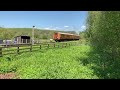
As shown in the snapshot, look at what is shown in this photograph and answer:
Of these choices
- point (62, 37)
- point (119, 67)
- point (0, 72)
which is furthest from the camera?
point (62, 37)

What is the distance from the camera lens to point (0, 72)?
15.4m
